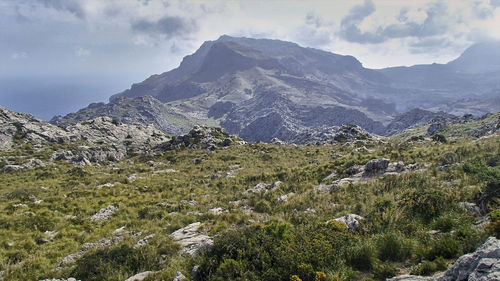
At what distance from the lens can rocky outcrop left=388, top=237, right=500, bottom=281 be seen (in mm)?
4739

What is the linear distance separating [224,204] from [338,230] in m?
10.6

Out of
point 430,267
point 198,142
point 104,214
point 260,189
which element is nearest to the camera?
point 430,267

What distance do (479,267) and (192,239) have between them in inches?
393

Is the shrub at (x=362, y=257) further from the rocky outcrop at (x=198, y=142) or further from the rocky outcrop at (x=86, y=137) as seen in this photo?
the rocky outcrop at (x=198, y=142)

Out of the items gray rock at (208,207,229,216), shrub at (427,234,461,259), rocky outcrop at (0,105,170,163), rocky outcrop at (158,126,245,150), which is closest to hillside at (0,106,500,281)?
shrub at (427,234,461,259)

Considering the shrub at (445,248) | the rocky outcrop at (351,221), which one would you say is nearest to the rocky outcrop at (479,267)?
the shrub at (445,248)

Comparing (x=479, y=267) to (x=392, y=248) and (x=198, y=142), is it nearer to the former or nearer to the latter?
(x=392, y=248)

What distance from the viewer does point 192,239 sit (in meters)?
11.6

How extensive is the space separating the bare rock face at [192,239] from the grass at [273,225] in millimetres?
524

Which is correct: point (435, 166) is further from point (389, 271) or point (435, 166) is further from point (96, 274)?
point (96, 274)

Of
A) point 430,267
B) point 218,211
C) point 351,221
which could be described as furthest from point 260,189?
point 430,267

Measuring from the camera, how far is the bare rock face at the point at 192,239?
32.7ft

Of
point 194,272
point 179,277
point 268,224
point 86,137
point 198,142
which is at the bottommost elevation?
point 194,272

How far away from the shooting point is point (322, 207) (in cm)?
1344
